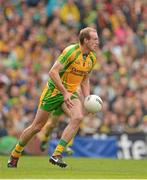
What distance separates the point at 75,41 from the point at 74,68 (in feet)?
34.8

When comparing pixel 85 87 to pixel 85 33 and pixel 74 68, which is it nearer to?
pixel 74 68

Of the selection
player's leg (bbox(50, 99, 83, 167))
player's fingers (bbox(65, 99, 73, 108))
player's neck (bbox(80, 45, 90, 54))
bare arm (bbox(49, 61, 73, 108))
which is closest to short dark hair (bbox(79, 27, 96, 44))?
player's neck (bbox(80, 45, 90, 54))

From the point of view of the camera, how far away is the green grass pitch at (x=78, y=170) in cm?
1385

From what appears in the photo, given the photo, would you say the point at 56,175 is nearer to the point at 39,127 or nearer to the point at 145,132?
the point at 39,127

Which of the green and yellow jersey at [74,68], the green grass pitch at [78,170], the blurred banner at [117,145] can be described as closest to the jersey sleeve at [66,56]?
the green and yellow jersey at [74,68]

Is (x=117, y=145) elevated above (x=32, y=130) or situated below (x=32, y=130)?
below

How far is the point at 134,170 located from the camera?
1580cm

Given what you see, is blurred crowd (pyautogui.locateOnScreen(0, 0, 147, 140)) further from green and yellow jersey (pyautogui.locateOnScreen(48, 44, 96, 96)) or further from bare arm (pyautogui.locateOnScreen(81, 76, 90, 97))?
green and yellow jersey (pyautogui.locateOnScreen(48, 44, 96, 96))

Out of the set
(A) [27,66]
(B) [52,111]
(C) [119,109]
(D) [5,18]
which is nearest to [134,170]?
(B) [52,111]

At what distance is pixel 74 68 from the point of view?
15711 mm

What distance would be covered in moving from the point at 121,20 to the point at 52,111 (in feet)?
38.6

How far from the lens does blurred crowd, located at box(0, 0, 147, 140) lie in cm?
2336

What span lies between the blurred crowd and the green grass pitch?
411 cm

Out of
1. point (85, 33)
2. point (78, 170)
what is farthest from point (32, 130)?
point (85, 33)
